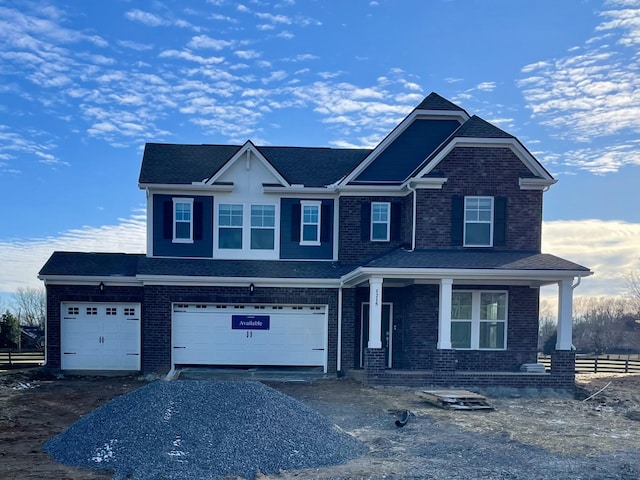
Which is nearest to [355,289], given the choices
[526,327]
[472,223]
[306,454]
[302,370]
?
[302,370]

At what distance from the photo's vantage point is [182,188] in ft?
53.6

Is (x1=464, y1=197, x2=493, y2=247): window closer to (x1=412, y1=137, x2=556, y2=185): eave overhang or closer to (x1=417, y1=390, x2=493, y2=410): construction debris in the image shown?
(x1=412, y1=137, x2=556, y2=185): eave overhang

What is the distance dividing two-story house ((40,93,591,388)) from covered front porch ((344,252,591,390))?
47mm

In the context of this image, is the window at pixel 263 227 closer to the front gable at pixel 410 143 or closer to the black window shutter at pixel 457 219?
the front gable at pixel 410 143

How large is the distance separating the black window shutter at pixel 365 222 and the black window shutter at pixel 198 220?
5.23m

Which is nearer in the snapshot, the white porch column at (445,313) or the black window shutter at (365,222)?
the white porch column at (445,313)

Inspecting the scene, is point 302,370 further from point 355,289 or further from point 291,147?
point 291,147

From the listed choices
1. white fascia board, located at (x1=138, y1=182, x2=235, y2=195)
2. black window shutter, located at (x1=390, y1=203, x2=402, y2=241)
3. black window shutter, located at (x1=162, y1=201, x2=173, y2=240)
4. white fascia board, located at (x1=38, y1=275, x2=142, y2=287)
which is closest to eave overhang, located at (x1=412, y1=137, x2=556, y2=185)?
black window shutter, located at (x1=390, y1=203, x2=402, y2=241)

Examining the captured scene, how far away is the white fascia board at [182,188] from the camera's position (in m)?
16.2

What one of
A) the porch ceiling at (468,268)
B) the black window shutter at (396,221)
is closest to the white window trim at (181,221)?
the porch ceiling at (468,268)

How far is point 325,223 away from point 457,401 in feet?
24.3

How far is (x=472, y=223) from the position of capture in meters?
15.4

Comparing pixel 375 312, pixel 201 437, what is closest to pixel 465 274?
pixel 375 312

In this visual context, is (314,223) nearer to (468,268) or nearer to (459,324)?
(468,268)
